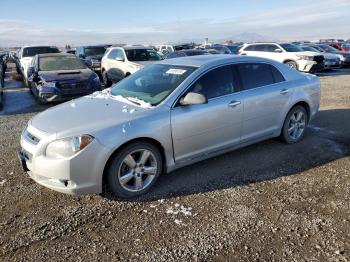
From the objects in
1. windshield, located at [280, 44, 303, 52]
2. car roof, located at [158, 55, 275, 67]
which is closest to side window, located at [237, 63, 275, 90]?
car roof, located at [158, 55, 275, 67]

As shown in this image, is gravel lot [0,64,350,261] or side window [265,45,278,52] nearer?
gravel lot [0,64,350,261]

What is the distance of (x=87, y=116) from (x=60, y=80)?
6023 mm

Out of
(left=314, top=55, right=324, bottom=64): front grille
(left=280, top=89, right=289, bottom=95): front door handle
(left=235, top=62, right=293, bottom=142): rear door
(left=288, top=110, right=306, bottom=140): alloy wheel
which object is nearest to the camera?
(left=235, top=62, right=293, bottom=142): rear door

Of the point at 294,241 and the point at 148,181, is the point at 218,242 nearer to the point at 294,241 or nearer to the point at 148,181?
the point at 294,241

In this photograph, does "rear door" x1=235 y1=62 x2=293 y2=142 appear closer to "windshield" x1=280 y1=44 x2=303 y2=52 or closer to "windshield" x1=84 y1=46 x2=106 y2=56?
"windshield" x1=280 y1=44 x2=303 y2=52

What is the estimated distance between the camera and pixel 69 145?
368 cm

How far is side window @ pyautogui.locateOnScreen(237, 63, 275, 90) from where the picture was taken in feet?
16.7

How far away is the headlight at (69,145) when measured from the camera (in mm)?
3672

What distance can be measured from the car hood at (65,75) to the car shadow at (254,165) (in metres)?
5.97

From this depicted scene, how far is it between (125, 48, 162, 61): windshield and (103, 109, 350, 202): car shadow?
7785mm

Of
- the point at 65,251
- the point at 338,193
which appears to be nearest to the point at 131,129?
the point at 65,251

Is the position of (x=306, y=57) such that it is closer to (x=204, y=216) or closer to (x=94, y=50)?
(x=94, y=50)

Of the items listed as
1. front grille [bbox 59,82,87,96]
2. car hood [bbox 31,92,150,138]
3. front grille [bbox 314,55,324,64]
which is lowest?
front grille [bbox 314,55,324,64]

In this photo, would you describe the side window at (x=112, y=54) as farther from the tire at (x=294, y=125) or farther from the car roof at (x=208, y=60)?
the tire at (x=294, y=125)
